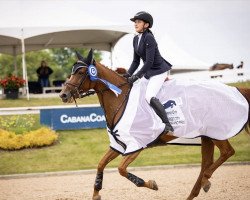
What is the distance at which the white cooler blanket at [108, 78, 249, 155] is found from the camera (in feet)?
24.7

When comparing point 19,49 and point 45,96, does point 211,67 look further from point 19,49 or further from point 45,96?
point 45,96

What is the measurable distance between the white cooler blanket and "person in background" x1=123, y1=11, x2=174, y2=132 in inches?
4.8

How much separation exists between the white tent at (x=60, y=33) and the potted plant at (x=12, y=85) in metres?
0.54

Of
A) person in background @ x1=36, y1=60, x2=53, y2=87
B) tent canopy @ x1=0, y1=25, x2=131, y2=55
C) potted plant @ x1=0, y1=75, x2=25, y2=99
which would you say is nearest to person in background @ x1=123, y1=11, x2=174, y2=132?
potted plant @ x1=0, y1=75, x2=25, y2=99

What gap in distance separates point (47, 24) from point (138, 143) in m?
15.8

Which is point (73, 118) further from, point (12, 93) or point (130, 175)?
point (130, 175)

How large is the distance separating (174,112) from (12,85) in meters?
14.4

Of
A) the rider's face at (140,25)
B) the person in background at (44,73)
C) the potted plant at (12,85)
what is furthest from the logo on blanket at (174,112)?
the person in background at (44,73)

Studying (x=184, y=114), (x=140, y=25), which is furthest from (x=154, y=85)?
(x=140, y=25)

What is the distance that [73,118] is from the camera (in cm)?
1577

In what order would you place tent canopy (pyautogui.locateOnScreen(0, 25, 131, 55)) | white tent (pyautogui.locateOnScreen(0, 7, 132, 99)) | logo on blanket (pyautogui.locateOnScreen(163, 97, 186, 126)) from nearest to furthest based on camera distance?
logo on blanket (pyautogui.locateOnScreen(163, 97, 186, 126)), white tent (pyautogui.locateOnScreen(0, 7, 132, 99)), tent canopy (pyautogui.locateOnScreen(0, 25, 131, 55))

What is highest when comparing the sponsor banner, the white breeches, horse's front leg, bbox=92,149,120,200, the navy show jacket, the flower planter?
the navy show jacket

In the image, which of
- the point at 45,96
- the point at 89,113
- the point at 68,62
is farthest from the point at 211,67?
the point at 68,62

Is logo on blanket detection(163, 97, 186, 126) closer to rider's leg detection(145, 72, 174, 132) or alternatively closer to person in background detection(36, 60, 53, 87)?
rider's leg detection(145, 72, 174, 132)
